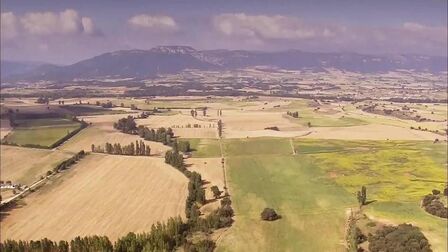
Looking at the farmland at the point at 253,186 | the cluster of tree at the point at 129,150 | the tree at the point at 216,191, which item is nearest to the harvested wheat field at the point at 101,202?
the farmland at the point at 253,186

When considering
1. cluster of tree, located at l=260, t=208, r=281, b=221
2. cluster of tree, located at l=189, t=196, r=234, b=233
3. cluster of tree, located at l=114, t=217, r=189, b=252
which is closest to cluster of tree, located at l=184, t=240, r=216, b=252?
cluster of tree, located at l=114, t=217, r=189, b=252

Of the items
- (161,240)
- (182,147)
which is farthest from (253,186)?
(182,147)

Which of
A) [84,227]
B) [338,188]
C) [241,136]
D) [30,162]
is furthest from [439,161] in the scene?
[30,162]

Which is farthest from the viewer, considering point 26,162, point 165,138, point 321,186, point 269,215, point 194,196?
point 165,138

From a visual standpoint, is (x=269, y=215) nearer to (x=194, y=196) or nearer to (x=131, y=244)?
(x=194, y=196)

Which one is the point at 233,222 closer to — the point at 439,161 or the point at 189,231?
the point at 189,231
